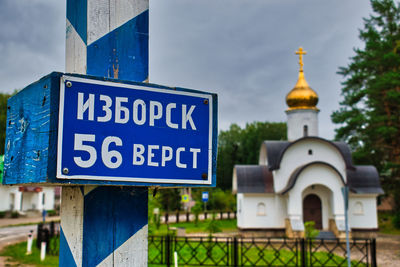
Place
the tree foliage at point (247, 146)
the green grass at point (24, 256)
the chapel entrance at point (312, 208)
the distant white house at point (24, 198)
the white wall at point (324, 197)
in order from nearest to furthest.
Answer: the green grass at point (24, 256), the white wall at point (324, 197), the chapel entrance at point (312, 208), the distant white house at point (24, 198), the tree foliage at point (247, 146)

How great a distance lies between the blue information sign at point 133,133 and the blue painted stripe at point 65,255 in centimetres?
31

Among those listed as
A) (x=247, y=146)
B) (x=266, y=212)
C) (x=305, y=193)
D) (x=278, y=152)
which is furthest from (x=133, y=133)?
(x=247, y=146)

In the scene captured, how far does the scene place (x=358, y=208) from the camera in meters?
21.8

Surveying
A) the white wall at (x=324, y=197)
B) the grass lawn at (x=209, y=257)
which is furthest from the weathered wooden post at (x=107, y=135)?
the white wall at (x=324, y=197)

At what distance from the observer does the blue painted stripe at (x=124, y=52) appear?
1492mm

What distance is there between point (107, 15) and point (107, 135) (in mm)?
477

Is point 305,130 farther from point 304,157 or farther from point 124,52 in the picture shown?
point 124,52

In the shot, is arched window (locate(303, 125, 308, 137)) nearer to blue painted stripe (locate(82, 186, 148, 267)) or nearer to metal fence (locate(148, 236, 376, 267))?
metal fence (locate(148, 236, 376, 267))

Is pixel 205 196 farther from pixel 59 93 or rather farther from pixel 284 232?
pixel 59 93

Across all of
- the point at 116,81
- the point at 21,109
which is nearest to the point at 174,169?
the point at 116,81

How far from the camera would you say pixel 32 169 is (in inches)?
53.2

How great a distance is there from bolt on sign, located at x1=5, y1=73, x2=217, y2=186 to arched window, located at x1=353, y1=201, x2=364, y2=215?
22.1 meters

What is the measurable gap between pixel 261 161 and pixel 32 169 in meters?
25.1

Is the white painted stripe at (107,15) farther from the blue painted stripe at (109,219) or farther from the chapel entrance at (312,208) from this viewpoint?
the chapel entrance at (312,208)
